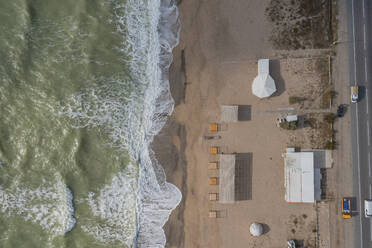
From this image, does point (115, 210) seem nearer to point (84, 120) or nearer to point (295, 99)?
point (84, 120)

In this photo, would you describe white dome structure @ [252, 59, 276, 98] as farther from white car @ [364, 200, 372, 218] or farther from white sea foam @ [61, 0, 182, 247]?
white car @ [364, 200, 372, 218]

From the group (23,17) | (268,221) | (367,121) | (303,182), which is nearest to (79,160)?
(23,17)

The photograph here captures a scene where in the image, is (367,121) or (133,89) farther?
(133,89)

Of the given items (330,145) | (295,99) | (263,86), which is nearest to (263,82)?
(263,86)

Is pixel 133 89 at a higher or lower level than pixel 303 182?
higher

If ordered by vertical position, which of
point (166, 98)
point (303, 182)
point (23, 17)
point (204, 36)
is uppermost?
point (23, 17)

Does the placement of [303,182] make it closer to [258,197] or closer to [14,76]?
[258,197]
